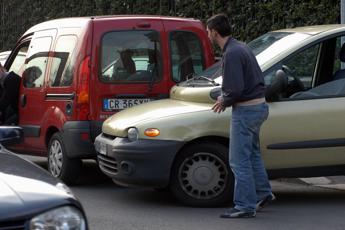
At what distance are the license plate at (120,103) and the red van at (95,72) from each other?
0.01 meters

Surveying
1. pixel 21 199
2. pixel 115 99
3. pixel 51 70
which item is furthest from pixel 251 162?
pixel 21 199

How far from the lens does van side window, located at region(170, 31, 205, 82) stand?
8812mm

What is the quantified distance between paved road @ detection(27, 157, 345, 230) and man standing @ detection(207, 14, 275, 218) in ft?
0.76

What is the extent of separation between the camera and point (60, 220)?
339 cm

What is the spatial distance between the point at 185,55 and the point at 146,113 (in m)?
1.62

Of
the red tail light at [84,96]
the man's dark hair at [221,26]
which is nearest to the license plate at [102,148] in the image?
the red tail light at [84,96]

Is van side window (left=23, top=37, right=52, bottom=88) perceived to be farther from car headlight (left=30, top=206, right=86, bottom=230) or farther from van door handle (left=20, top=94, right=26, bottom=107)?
Answer: car headlight (left=30, top=206, right=86, bottom=230)

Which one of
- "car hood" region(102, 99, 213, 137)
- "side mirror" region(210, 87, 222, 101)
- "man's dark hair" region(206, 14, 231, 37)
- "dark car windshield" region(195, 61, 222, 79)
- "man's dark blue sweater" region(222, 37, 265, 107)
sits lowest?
"car hood" region(102, 99, 213, 137)

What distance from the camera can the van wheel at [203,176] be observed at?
289 inches

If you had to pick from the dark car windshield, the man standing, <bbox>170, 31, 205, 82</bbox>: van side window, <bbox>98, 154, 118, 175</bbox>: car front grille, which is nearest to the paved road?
the man standing

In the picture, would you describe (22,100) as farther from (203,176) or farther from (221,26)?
(221,26)

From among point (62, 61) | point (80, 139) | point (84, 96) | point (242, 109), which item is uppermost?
point (62, 61)

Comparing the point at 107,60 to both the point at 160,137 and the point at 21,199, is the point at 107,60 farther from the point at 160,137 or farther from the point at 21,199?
the point at 21,199

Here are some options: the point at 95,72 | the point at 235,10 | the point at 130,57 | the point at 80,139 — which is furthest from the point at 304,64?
the point at 235,10
